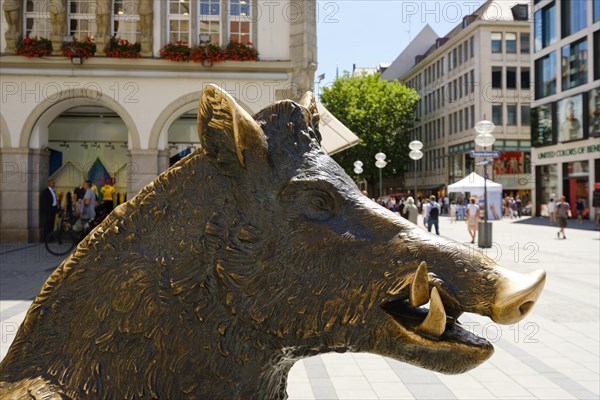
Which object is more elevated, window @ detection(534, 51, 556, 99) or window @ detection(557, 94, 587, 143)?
window @ detection(534, 51, 556, 99)

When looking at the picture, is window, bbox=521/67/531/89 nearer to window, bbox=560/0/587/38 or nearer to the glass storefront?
window, bbox=560/0/587/38

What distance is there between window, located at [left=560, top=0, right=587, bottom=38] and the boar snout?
3313 centimetres

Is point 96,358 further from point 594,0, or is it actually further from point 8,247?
point 594,0

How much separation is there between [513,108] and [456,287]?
4866 centimetres

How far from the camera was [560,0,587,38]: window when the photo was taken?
29.7 meters

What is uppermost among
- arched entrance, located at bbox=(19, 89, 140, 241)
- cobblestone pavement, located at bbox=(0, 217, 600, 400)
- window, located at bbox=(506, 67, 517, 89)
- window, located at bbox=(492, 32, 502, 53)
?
window, located at bbox=(492, 32, 502, 53)

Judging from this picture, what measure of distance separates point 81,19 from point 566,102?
84.6ft

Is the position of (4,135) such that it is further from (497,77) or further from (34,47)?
(497,77)

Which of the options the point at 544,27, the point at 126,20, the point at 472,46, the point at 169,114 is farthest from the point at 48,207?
the point at 472,46

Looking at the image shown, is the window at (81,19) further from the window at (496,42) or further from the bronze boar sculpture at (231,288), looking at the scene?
the window at (496,42)

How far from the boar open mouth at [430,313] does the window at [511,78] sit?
156 feet

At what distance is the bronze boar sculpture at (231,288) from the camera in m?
1.00

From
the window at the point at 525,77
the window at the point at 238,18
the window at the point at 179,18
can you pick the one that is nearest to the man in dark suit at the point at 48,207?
the window at the point at 179,18

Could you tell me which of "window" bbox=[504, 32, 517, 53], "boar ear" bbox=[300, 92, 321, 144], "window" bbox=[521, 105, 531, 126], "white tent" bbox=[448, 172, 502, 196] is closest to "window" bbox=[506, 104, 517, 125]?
"window" bbox=[521, 105, 531, 126]
